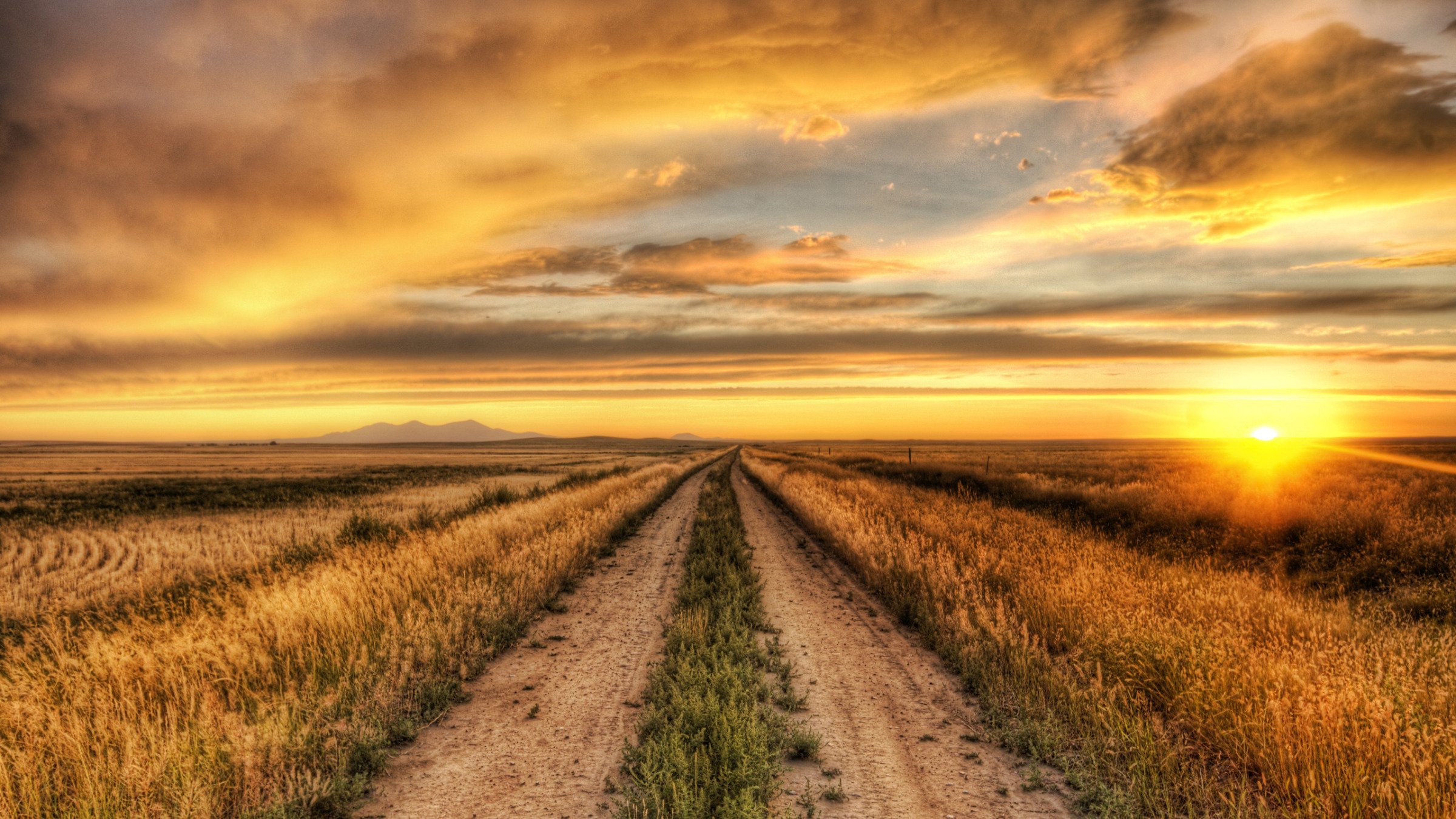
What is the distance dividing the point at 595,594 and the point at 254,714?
5.90 m

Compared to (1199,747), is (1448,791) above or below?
above

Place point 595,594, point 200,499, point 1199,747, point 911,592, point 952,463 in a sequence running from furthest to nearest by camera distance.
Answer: point 952,463 → point 200,499 → point 595,594 → point 911,592 → point 1199,747

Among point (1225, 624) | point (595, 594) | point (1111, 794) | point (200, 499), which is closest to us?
point (1111, 794)

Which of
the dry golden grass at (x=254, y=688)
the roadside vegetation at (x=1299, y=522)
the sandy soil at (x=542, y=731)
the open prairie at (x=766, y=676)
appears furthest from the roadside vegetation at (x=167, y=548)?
the roadside vegetation at (x=1299, y=522)

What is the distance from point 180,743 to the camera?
15.7 feet

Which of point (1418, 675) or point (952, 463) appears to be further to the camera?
point (952, 463)

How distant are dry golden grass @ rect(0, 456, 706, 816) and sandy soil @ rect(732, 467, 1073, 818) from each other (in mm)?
3891

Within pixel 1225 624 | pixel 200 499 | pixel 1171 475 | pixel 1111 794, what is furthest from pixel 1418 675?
pixel 200 499

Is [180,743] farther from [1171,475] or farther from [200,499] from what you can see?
[200,499]

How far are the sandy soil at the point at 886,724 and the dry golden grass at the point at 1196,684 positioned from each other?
1.19 ft

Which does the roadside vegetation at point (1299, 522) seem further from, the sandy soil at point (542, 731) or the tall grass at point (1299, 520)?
the sandy soil at point (542, 731)

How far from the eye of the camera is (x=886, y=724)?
5.93 m

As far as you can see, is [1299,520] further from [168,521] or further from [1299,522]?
[168,521]

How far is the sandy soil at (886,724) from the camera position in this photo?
4.63 m
